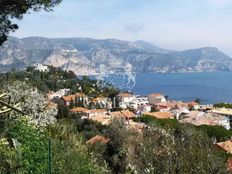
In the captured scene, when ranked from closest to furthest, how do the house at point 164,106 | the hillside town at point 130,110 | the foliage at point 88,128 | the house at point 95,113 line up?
the foliage at point 88,128, the hillside town at point 130,110, the house at point 95,113, the house at point 164,106

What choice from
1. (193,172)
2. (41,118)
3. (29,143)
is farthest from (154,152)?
(41,118)

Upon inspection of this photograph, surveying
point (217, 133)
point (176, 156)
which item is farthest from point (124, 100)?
point (176, 156)

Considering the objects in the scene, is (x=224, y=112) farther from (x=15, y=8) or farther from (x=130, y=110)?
(x=15, y=8)

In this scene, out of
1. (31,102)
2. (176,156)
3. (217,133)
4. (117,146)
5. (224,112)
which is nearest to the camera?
(176,156)

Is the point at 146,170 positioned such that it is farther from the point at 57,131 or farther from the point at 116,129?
the point at 116,129

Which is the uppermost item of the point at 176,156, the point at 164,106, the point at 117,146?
the point at 176,156

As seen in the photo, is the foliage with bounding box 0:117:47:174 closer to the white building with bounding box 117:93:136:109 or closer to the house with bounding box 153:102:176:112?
the white building with bounding box 117:93:136:109

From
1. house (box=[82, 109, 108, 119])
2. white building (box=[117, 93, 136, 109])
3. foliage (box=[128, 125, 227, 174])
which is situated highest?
foliage (box=[128, 125, 227, 174])

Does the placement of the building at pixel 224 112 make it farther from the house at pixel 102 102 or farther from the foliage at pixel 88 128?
the foliage at pixel 88 128

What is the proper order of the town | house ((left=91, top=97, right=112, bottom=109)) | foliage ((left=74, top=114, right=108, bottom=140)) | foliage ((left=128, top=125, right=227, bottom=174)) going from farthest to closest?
house ((left=91, top=97, right=112, bottom=109))
the town
foliage ((left=74, top=114, right=108, bottom=140))
foliage ((left=128, top=125, right=227, bottom=174))

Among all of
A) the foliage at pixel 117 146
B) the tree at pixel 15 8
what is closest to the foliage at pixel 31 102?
the foliage at pixel 117 146

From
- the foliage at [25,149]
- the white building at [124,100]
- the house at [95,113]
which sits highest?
the foliage at [25,149]

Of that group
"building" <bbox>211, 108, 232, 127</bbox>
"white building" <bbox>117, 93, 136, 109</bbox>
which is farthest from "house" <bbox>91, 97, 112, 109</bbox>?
"building" <bbox>211, 108, 232, 127</bbox>

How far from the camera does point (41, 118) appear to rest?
24172mm
